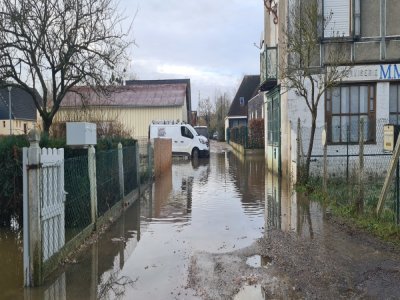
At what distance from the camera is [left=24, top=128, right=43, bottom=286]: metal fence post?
564cm

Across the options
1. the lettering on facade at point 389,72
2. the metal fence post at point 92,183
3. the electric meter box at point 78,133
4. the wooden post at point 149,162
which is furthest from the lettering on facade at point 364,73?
the electric meter box at point 78,133

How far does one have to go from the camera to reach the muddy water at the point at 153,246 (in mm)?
5746

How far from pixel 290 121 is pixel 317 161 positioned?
5.44ft

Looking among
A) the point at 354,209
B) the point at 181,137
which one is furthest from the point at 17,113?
the point at 354,209

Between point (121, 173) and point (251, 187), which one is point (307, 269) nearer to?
point (121, 173)

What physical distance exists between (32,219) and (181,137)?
25.6m

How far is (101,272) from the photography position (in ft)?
21.2

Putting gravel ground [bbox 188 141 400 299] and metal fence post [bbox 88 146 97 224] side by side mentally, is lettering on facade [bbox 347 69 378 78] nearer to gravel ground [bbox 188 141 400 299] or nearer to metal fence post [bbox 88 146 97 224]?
gravel ground [bbox 188 141 400 299]

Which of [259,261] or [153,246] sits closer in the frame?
[259,261]

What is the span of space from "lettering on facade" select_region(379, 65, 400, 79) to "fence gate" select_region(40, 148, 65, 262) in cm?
1240

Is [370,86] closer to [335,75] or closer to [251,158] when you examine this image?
[335,75]

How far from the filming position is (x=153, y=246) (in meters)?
7.90

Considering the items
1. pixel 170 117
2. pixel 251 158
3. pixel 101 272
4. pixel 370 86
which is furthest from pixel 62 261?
pixel 170 117

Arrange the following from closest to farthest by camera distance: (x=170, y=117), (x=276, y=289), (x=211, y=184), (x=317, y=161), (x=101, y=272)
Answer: (x=276, y=289) < (x=101, y=272) < (x=317, y=161) < (x=211, y=184) < (x=170, y=117)
